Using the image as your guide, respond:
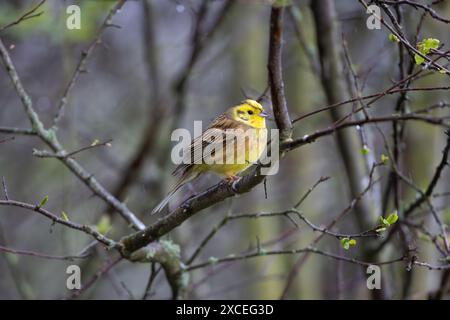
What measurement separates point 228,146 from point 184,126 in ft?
13.5

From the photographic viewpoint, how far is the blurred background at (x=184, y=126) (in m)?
6.87

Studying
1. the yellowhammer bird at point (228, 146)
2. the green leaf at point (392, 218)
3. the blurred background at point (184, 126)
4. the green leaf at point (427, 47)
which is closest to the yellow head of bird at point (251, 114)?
the yellowhammer bird at point (228, 146)

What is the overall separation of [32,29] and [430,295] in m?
4.83

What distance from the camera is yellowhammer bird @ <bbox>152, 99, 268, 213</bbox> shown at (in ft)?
15.5

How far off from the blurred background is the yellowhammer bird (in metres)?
1.12

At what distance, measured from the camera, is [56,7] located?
24.8 ft

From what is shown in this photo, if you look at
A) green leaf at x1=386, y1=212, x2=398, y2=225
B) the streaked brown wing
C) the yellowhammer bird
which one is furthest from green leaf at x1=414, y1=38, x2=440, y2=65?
the streaked brown wing

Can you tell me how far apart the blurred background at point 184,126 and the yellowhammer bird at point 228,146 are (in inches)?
44.0

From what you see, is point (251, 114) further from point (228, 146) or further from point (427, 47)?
point (427, 47)

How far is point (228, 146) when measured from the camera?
4836mm

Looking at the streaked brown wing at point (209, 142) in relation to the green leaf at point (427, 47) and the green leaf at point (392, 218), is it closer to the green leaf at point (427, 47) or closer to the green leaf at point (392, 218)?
the green leaf at point (392, 218)

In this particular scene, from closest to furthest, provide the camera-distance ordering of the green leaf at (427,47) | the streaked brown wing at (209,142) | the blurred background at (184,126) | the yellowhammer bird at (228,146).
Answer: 1. the green leaf at (427,47)
2. the yellowhammer bird at (228,146)
3. the streaked brown wing at (209,142)
4. the blurred background at (184,126)

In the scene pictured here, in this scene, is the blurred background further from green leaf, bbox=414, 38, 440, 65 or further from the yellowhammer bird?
green leaf, bbox=414, 38, 440, 65
